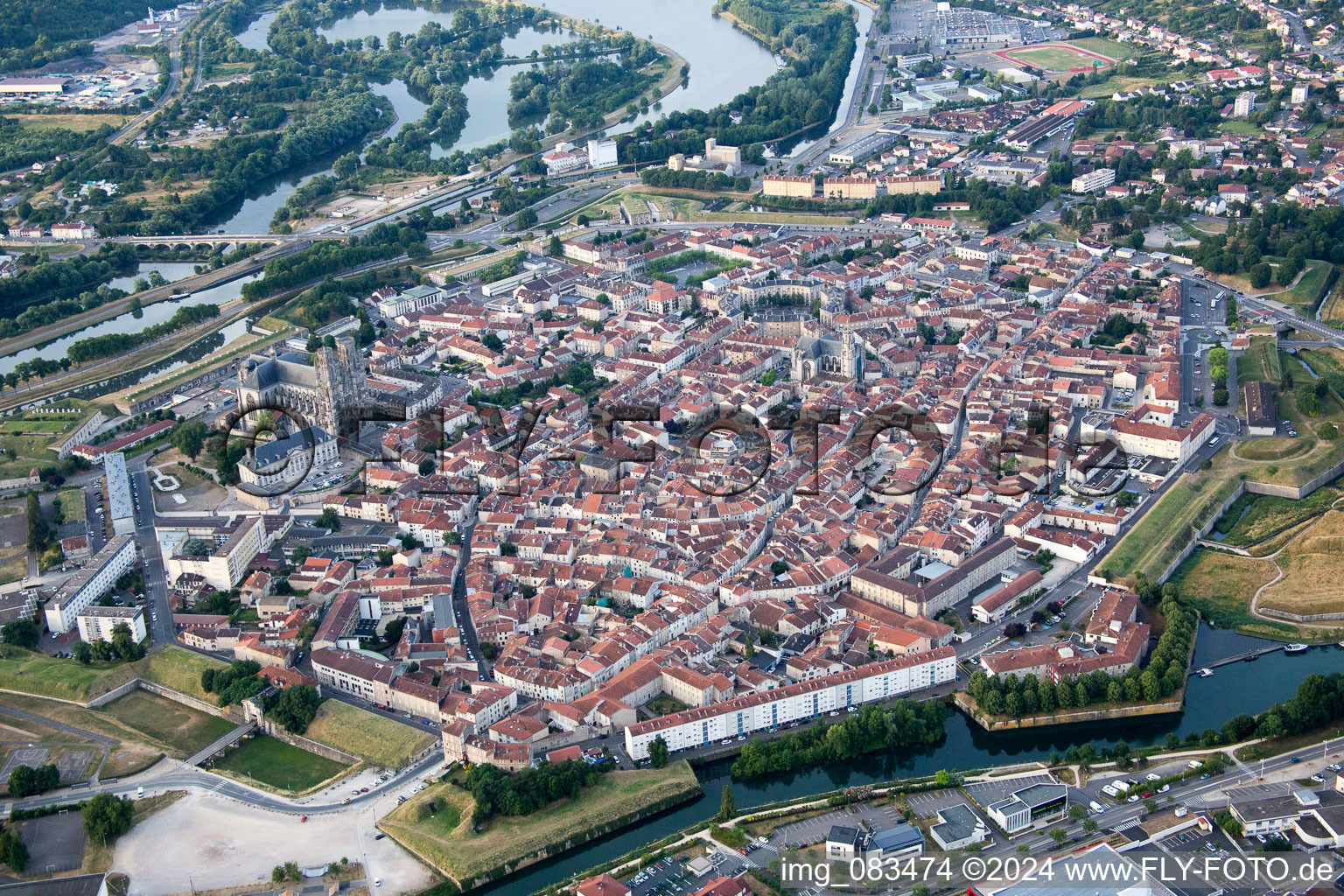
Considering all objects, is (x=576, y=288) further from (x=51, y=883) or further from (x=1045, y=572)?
(x=51, y=883)

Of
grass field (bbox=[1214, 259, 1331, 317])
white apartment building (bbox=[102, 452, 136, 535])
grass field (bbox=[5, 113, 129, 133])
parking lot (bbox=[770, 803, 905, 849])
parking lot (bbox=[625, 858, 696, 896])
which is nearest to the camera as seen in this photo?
parking lot (bbox=[625, 858, 696, 896])

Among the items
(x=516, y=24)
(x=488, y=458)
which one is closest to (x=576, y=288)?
(x=488, y=458)

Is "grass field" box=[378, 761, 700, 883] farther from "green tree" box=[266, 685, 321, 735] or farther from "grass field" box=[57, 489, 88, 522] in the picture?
"grass field" box=[57, 489, 88, 522]

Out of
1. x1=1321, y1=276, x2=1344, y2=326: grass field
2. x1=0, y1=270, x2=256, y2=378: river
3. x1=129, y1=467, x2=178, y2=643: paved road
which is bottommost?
x1=0, y1=270, x2=256, y2=378: river

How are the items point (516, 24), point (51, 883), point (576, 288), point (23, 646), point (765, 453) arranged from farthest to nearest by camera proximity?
point (516, 24) < point (576, 288) < point (765, 453) < point (23, 646) < point (51, 883)

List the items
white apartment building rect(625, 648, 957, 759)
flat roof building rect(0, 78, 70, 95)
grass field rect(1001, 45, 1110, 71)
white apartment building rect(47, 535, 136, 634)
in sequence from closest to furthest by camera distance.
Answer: white apartment building rect(625, 648, 957, 759)
white apartment building rect(47, 535, 136, 634)
grass field rect(1001, 45, 1110, 71)
flat roof building rect(0, 78, 70, 95)

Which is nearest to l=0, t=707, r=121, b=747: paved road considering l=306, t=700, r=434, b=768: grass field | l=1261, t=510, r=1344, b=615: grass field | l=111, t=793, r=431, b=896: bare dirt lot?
l=111, t=793, r=431, b=896: bare dirt lot

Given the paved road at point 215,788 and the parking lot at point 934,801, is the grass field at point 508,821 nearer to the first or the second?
the paved road at point 215,788
